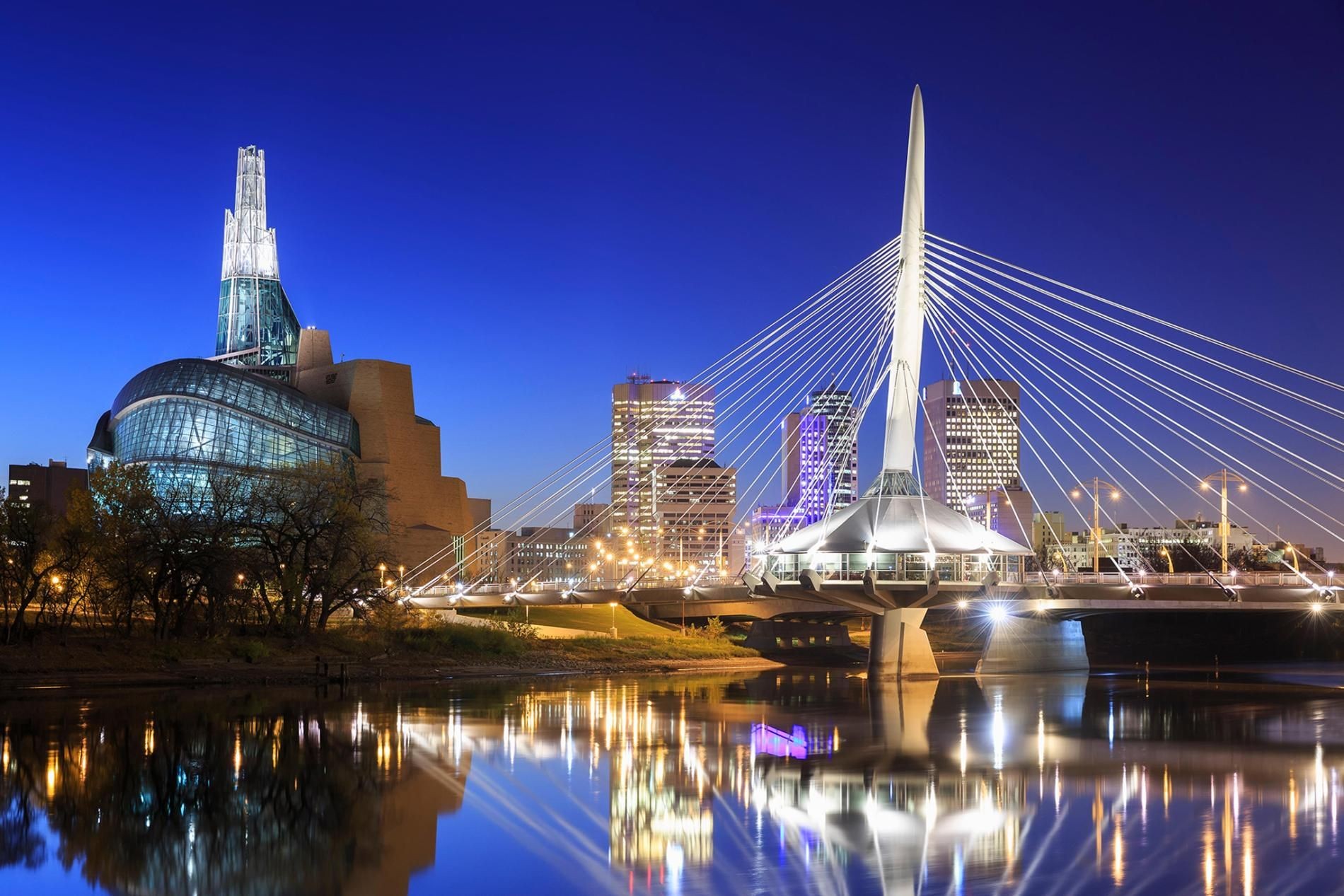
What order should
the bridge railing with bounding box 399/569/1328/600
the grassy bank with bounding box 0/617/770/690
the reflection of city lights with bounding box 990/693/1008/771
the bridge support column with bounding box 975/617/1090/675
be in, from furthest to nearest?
1. the bridge support column with bounding box 975/617/1090/675
2. the bridge railing with bounding box 399/569/1328/600
3. the grassy bank with bounding box 0/617/770/690
4. the reflection of city lights with bounding box 990/693/1008/771

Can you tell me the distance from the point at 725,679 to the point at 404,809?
39.2 m

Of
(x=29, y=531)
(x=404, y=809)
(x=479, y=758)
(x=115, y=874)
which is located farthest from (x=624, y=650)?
(x=115, y=874)

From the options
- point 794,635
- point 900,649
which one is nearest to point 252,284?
point 794,635

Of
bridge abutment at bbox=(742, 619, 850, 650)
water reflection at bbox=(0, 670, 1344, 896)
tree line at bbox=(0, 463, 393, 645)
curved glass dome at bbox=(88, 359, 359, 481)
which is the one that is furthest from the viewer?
curved glass dome at bbox=(88, 359, 359, 481)

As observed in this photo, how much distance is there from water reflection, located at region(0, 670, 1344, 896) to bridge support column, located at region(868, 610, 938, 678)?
13930mm

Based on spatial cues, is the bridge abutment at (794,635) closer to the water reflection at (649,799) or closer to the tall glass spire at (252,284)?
the water reflection at (649,799)

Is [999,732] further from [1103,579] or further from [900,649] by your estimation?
[900,649]

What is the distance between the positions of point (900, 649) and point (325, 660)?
25456 millimetres

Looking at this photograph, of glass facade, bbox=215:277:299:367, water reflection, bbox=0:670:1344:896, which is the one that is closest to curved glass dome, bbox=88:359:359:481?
glass facade, bbox=215:277:299:367

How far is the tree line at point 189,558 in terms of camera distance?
52.0m

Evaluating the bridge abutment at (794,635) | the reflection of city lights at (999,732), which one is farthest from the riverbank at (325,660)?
the reflection of city lights at (999,732)

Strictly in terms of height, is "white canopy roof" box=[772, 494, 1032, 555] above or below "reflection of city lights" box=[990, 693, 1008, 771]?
above

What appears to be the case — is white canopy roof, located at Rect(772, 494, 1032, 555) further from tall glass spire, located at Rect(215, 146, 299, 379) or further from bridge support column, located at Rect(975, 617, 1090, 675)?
tall glass spire, located at Rect(215, 146, 299, 379)

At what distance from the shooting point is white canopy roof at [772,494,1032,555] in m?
53.4
